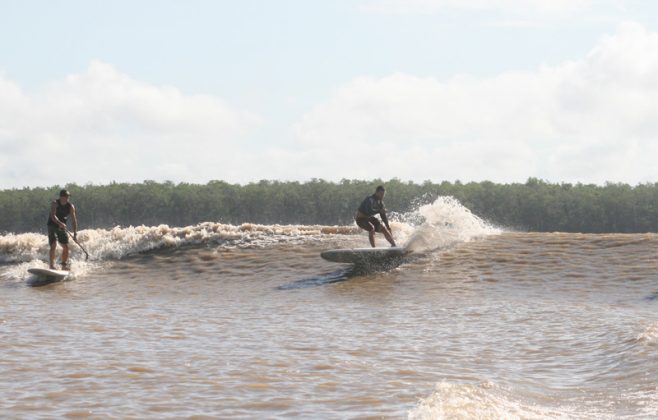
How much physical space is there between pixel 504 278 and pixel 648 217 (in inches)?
1880

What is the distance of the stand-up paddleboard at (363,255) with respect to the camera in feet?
58.1

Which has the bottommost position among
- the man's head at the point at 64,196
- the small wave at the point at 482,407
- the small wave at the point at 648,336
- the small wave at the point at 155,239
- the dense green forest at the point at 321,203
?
the small wave at the point at 482,407

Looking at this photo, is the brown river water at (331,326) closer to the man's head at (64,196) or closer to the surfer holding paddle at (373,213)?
the surfer holding paddle at (373,213)

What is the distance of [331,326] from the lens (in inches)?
481

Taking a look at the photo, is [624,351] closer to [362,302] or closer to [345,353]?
[345,353]

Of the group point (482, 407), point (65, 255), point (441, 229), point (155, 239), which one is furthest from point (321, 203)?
point (482, 407)

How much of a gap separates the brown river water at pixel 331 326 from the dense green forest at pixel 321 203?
4075 centimetres

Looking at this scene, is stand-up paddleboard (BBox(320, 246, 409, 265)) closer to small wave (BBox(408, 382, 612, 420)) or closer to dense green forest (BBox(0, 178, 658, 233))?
small wave (BBox(408, 382, 612, 420))

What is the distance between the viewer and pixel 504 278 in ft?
53.4

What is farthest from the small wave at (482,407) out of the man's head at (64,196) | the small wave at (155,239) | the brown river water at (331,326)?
the small wave at (155,239)

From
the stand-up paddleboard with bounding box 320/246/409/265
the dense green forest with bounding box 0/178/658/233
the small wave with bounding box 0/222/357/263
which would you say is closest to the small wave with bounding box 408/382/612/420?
the stand-up paddleboard with bounding box 320/246/409/265

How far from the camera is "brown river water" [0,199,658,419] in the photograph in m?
7.64

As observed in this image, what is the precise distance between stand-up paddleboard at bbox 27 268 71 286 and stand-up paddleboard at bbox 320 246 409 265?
547cm

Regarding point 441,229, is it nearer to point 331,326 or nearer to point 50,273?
point 331,326
